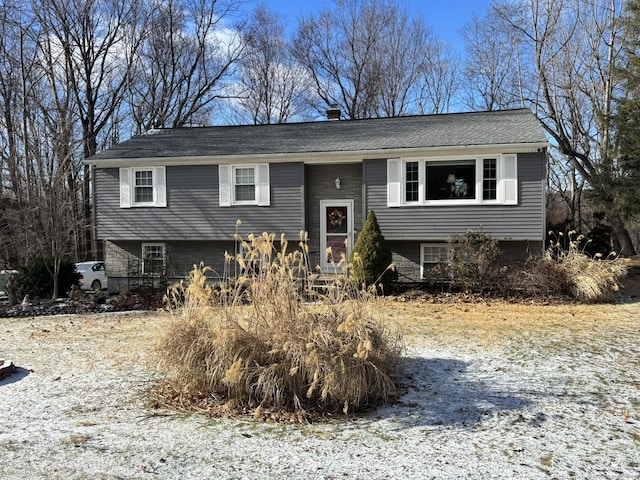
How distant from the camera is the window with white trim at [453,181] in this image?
12.1 metres

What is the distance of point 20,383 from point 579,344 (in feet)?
22.9

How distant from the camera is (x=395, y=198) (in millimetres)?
12938

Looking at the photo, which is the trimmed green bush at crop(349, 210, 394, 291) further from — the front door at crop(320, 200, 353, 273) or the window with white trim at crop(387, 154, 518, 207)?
the front door at crop(320, 200, 353, 273)

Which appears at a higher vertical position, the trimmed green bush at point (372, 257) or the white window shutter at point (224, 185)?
the white window shutter at point (224, 185)

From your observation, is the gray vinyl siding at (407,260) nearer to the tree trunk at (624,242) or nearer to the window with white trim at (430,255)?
the window with white trim at (430,255)

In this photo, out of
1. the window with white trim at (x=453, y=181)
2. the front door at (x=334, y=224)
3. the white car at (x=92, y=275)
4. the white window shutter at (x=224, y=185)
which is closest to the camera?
the window with white trim at (x=453, y=181)

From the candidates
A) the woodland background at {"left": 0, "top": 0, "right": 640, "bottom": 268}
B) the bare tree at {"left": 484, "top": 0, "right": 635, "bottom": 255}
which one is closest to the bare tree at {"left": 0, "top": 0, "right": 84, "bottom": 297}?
the woodland background at {"left": 0, "top": 0, "right": 640, "bottom": 268}

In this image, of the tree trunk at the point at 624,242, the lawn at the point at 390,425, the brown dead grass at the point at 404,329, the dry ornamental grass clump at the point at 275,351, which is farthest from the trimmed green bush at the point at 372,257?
the tree trunk at the point at 624,242

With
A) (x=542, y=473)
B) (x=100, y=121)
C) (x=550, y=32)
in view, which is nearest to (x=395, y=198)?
(x=542, y=473)

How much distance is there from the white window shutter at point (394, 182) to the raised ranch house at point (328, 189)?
0.03 metres

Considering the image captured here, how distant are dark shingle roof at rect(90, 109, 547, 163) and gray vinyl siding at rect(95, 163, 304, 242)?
62 cm

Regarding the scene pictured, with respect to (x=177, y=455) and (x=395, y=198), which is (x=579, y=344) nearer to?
(x=177, y=455)

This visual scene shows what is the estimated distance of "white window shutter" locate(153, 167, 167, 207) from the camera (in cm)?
1436

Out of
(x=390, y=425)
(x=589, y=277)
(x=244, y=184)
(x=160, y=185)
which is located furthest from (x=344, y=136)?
(x=390, y=425)
